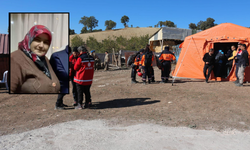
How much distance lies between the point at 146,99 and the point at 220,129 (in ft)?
9.59

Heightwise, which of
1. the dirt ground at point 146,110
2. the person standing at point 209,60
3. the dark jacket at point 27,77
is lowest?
the dirt ground at point 146,110

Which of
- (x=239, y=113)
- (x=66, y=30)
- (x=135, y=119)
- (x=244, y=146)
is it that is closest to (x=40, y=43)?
(x=66, y=30)

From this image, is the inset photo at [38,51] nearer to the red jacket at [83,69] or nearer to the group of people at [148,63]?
the red jacket at [83,69]

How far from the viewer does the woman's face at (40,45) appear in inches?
192

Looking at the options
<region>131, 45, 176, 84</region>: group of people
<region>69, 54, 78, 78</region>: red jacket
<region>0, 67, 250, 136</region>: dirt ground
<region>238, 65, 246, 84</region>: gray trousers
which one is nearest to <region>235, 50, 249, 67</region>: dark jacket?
<region>238, 65, 246, 84</region>: gray trousers

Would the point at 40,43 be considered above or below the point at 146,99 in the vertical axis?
above

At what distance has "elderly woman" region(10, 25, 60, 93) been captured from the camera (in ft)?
15.9

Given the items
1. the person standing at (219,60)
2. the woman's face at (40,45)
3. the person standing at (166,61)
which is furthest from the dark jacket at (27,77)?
the person standing at (219,60)

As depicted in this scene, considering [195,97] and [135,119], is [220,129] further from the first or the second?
[195,97]

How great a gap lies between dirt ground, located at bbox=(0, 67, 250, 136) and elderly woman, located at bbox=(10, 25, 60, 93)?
83 centimetres

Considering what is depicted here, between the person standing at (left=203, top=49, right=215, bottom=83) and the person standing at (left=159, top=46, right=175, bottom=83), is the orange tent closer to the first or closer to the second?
the person standing at (left=159, top=46, right=175, bottom=83)

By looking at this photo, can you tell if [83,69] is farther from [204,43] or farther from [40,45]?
[204,43]

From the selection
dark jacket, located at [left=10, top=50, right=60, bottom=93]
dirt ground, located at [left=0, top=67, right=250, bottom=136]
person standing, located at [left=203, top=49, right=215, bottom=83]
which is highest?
person standing, located at [left=203, top=49, right=215, bottom=83]

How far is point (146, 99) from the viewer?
701cm
